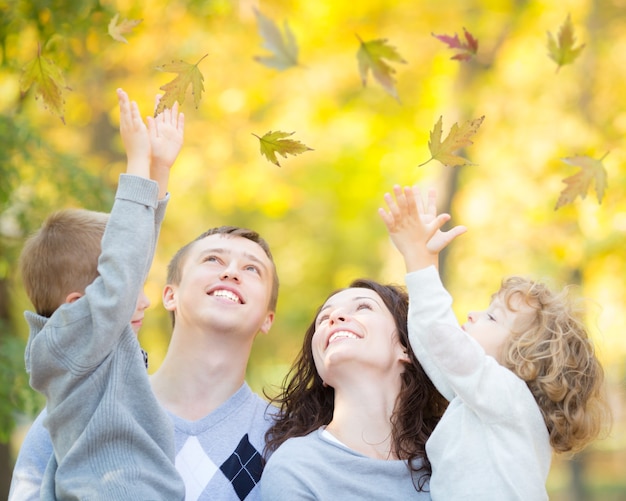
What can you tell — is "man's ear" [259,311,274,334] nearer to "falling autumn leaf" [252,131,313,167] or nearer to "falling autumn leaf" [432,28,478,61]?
"falling autumn leaf" [252,131,313,167]

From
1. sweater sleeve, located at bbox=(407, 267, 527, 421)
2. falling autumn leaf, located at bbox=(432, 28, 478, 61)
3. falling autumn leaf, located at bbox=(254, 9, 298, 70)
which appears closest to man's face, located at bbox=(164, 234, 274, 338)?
sweater sleeve, located at bbox=(407, 267, 527, 421)

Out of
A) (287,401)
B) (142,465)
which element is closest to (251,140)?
(287,401)

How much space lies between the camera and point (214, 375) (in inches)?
125

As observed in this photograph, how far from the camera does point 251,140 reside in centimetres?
971

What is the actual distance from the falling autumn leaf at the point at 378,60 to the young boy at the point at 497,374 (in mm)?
339

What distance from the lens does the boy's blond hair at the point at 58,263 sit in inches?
104

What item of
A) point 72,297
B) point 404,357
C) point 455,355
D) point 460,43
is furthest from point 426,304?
point 72,297

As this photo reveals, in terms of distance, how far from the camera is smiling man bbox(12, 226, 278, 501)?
9.51 feet

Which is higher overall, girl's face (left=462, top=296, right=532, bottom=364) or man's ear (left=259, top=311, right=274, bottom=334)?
girl's face (left=462, top=296, right=532, bottom=364)

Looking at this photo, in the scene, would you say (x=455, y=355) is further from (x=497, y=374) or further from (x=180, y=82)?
(x=180, y=82)

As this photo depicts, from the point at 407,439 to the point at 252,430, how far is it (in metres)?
0.57

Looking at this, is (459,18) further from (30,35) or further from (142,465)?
(142,465)

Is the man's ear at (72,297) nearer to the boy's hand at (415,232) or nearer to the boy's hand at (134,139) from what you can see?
the boy's hand at (134,139)

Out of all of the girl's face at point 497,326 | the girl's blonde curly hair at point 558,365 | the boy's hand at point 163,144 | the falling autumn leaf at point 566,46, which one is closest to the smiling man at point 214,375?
the boy's hand at point 163,144
